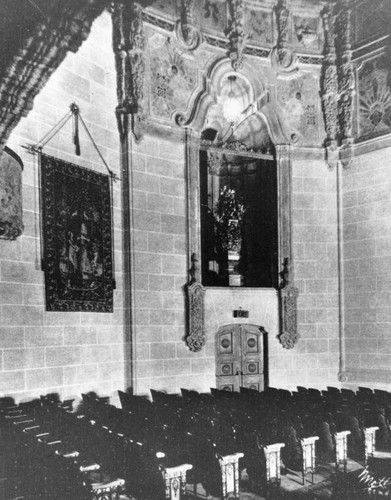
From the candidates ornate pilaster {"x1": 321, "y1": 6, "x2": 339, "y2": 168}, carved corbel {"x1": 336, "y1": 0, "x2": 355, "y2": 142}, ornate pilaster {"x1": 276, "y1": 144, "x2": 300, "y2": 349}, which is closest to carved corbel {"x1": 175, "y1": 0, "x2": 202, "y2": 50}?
ornate pilaster {"x1": 276, "y1": 144, "x2": 300, "y2": 349}

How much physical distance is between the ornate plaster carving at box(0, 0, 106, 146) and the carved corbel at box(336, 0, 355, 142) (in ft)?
26.6

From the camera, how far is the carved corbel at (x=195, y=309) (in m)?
11.0

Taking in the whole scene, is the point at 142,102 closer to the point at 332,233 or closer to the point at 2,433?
the point at 332,233

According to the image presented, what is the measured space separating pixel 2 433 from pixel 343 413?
15.3 feet

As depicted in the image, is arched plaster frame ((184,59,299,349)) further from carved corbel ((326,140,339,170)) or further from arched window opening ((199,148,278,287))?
carved corbel ((326,140,339,170))

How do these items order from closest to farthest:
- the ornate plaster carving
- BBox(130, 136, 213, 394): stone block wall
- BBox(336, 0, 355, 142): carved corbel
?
1. the ornate plaster carving
2. BBox(130, 136, 213, 394): stone block wall
3. BBox(336, 0, 355, 142): carved corbel

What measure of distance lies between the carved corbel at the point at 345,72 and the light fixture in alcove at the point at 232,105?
248cm

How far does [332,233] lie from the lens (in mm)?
12680

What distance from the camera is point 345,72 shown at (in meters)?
12.5

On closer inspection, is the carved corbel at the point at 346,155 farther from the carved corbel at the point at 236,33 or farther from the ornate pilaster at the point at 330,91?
the carved corbel at the point at 236,33

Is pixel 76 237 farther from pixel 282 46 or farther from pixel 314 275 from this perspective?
pixel 282 46

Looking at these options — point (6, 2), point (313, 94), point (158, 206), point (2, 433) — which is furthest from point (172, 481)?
point (313, 94)

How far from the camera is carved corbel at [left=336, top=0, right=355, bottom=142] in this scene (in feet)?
41.0

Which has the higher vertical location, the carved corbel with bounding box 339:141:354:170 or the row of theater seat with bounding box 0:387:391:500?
the carved corbel with bounding box 339:141:354:170
